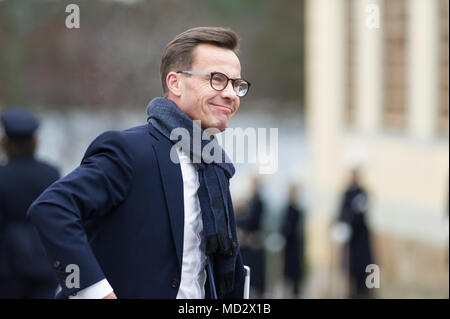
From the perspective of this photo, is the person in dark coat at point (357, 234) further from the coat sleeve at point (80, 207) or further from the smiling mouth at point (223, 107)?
the coat sleeve at point (80, 207)

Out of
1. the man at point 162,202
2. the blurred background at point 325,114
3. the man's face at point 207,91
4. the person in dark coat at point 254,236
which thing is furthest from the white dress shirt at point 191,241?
the person in dark coat at point 254,236

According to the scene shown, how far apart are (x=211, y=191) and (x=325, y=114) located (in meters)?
13.5

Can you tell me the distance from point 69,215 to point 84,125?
12.9 metres

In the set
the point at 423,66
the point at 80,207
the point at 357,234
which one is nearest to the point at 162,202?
the point at 80,207

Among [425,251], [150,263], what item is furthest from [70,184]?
[425,251]

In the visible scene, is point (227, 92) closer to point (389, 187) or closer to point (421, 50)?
point (421, 50)

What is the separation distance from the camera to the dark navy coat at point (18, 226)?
5.43 meters

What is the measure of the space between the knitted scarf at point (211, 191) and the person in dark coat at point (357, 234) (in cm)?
929

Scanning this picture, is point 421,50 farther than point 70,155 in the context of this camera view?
No

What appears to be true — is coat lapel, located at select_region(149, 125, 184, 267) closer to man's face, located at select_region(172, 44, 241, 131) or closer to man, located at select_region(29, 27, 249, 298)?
man, located at select_region(29, 27, 249, 298)

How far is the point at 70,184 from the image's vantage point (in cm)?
266

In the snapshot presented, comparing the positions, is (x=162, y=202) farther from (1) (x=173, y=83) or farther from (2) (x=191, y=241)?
(1) (x=173, y=83)

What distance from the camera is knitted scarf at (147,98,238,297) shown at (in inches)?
114

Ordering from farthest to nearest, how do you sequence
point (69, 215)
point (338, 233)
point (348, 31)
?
point (348, 31)
point (338, 233)
point (69, 215)
